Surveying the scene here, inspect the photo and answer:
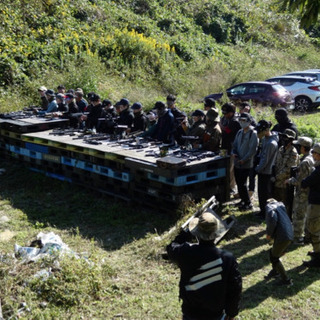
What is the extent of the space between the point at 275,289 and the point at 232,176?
3.85 m

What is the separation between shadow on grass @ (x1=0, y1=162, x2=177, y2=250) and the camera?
755 cm

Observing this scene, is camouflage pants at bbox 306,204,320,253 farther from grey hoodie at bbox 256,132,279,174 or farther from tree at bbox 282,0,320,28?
tree at bbox 282,0,320,28

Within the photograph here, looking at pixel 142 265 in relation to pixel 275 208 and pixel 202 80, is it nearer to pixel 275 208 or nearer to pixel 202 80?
pixel 275 208

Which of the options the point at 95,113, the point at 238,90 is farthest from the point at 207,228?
the point at 238,90

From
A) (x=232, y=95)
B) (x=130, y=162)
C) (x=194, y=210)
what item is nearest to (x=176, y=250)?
(x=194, y=210)

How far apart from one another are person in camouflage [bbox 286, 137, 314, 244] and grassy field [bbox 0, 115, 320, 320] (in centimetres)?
32

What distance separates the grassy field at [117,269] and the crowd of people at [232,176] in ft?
1.15

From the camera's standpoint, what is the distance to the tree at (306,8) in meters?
3.36

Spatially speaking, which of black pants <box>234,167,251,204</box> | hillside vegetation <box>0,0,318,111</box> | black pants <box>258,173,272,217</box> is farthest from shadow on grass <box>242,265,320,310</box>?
hillside vegetation <box>0,0,318,111</box>

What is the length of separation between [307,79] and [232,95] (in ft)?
10.9

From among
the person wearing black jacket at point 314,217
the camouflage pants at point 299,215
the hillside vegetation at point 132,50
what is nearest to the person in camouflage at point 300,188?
the camouflage pants at point 299,215

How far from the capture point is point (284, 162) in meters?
7.28

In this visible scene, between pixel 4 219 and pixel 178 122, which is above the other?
pixel 178 122

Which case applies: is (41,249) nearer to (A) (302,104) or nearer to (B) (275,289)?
(B) (275,289)
